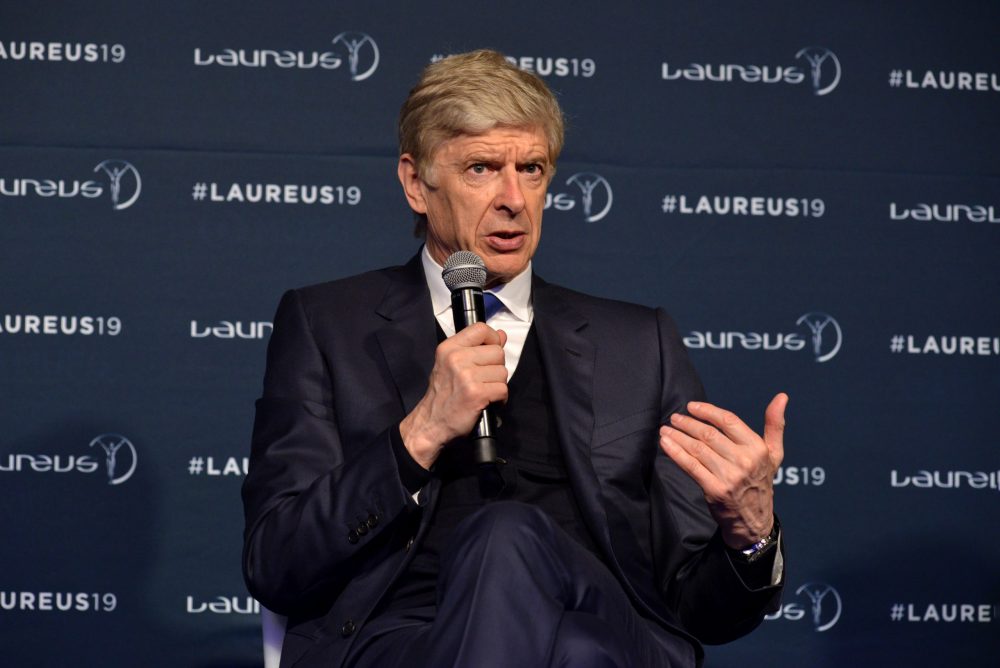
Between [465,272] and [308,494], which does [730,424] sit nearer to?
[465,272]

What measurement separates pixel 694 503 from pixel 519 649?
70 cm

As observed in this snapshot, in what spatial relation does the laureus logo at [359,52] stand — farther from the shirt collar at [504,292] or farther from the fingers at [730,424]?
the fingers at [730,424]

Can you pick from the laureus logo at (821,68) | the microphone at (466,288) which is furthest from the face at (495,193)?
the laureus logo at (821,68)

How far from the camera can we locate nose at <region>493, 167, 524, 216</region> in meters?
2.15

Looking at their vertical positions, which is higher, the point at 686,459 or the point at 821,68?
the point at 821,68

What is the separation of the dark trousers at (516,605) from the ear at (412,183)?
852mm

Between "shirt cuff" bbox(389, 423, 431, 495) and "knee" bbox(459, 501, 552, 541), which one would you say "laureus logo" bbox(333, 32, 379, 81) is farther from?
"knee" bbox(459, 501, 552, 541)

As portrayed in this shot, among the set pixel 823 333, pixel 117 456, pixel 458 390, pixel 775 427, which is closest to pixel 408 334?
pixel 458 390

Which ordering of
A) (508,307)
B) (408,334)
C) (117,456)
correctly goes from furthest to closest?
1. (117,456)
2. (508,307)
3. (408,334)

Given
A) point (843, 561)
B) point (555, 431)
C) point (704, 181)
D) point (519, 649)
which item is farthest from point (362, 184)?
point (519, 649)

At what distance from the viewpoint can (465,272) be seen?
6.02 feet

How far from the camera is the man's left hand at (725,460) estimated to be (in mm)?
1740

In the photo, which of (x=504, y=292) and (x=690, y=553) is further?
(x=504, y=292)

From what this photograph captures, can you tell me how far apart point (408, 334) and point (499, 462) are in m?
0.31
